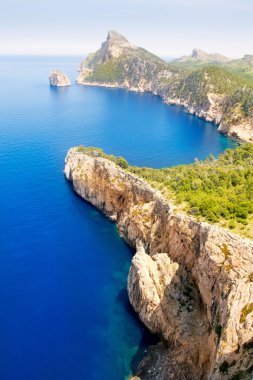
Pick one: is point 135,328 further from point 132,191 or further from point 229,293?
point 132,191

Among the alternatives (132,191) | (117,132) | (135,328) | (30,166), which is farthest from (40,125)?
(135,328)


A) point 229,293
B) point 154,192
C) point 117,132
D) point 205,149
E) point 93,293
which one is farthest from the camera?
point 117,132

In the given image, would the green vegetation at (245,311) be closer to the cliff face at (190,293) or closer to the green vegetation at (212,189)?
the cliff face at (190,293)

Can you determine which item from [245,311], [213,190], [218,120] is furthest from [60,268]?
[218,120]

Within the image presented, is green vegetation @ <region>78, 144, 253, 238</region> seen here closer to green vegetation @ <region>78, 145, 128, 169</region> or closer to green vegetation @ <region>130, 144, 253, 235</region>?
green vegetation @ <region>130, 144, 253, 235</region>

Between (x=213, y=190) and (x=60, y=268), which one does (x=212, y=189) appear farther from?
(x=60, y=268)

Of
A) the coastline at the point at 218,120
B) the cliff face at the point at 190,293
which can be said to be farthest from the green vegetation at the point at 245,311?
the coastline at the point at 218,120

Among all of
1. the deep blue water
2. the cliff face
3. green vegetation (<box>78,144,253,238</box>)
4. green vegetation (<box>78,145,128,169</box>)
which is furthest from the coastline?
the cliff face
